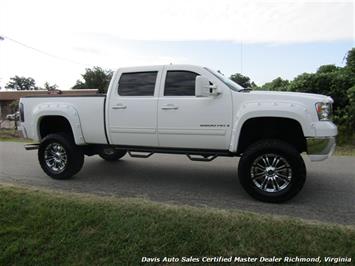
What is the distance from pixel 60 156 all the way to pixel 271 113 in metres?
3.95

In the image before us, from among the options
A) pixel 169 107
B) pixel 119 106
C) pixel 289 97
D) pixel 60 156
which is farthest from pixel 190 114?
pixel 60 156

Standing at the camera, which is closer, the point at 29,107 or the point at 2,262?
the point at 2,262

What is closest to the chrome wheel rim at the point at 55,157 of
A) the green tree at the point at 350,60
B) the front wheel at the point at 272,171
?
the front wheel at the point at 272,171

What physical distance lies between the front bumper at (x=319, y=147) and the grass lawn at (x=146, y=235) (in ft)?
3.94

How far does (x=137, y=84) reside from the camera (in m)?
5.74

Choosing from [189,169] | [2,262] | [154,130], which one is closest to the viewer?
[2,262]

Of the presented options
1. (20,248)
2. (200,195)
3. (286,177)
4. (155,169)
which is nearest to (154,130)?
(200,195)

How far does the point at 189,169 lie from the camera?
6973mm

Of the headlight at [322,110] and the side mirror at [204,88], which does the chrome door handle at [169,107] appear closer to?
the side mirror at [204,88]

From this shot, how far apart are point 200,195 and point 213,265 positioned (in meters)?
1.90

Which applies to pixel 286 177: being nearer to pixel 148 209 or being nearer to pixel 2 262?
pixel 148 209

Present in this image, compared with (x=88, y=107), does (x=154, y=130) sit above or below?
A: below

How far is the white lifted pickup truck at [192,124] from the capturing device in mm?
4664

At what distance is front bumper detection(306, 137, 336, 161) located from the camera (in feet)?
15.1
